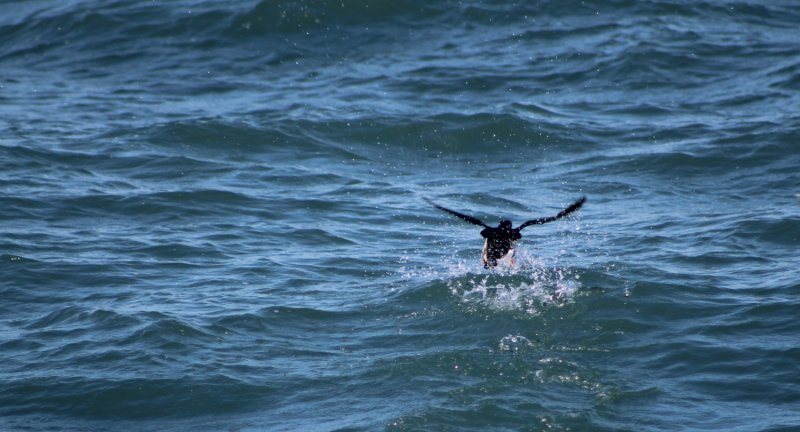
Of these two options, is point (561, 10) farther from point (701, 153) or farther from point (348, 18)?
point (701, 153)

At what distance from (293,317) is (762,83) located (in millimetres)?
12821

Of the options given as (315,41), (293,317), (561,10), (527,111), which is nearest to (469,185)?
(527,111)

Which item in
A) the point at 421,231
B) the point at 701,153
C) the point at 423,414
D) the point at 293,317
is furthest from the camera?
the point at 701,153

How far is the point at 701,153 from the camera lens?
1420 cm

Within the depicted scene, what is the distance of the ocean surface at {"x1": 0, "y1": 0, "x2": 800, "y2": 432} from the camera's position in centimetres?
744

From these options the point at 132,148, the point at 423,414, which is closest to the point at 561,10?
the point at 132,148

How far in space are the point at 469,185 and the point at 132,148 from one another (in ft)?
19.7

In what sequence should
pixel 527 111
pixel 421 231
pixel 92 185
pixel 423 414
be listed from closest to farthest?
→ pixel 423 414 < pixel 421 231 < pixel 92 185 < pixel 527 111

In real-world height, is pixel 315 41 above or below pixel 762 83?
above

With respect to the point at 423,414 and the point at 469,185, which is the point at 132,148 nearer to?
the point at 469,185

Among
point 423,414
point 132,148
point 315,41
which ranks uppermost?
point 315,41

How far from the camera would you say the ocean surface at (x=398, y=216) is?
744 centimetres

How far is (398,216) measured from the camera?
12438 mm

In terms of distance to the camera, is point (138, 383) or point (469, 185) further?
point (469, 185)
